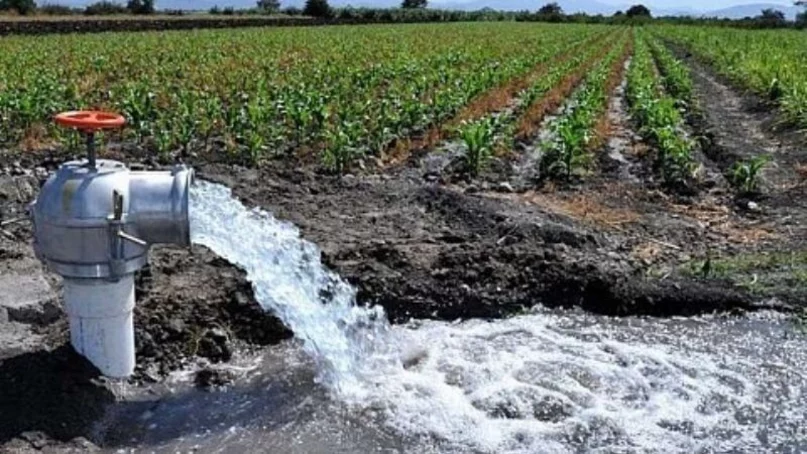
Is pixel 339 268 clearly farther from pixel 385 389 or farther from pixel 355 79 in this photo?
pixel 355 79

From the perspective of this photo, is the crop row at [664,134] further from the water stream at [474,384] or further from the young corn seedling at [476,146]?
the water stream at [474,384]

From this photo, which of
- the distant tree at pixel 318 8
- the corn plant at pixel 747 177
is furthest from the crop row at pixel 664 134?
the distant tree at pixel 318 8

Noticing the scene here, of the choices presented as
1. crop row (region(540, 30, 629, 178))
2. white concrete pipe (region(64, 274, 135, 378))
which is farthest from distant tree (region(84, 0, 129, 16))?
white concrete pipe (region(64, 274, 135, 378))

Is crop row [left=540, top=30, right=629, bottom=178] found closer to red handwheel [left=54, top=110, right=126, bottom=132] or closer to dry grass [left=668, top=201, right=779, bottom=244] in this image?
dry grass [left=668, top=201, right=779, bottom=244]

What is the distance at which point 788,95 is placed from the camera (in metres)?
13.9

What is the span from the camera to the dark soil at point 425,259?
15.2 feet

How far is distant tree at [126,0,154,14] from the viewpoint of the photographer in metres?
54.0

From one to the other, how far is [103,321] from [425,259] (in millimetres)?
2619

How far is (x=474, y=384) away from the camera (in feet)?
16.5

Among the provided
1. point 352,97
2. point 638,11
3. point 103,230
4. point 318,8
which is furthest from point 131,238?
point 638,11

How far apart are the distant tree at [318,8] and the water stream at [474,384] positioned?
5384 centimetres

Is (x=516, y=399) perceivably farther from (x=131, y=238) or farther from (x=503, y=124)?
(x=503, y=124)

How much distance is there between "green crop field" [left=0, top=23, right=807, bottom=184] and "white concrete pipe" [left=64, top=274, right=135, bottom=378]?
5.18 meters

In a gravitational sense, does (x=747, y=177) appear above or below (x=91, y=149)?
below
